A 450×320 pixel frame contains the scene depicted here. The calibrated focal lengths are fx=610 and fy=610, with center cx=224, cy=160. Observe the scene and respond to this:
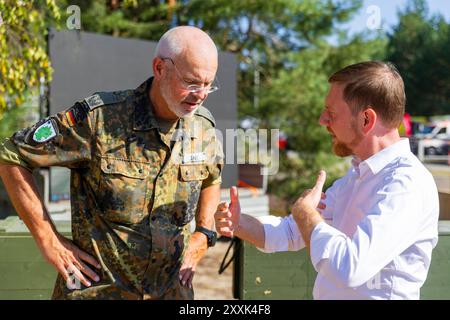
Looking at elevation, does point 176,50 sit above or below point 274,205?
above

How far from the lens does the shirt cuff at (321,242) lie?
61.8 inches

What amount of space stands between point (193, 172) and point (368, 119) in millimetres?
696

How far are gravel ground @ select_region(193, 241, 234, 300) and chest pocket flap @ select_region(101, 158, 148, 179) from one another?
405cm

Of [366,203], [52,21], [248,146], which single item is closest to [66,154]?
[366,203]

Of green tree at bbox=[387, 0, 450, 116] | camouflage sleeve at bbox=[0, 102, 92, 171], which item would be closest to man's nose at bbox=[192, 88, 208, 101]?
camouflage sleeve at bbox=[0, 102, 92, 171]

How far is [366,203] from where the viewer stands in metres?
1.77

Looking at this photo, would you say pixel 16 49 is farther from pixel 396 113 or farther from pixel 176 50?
pixel 396 113

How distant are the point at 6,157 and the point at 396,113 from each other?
4.00 ft

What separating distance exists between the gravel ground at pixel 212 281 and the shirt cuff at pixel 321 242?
4.46 m

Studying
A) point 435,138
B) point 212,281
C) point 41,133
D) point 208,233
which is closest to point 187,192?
point 208,233

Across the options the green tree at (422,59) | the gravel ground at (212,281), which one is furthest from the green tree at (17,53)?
the green tree at (422,59)

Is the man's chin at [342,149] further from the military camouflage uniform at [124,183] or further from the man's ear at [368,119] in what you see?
the military camouflage uniform at [124,183]

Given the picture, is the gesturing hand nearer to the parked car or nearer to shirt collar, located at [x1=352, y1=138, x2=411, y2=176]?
shirt collar, located at [x1=352, y1=138, x2=411, y2=176]

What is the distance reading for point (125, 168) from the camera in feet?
6.81
